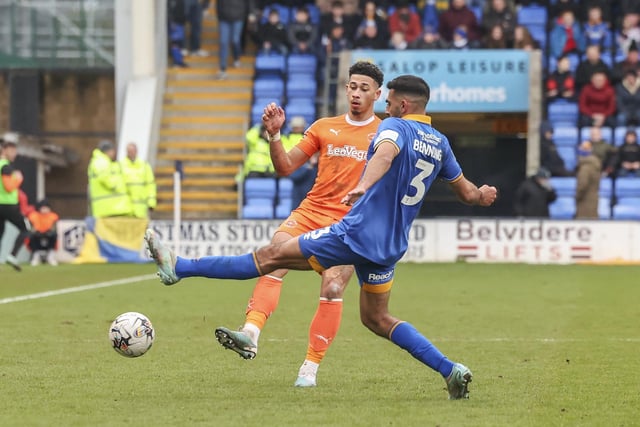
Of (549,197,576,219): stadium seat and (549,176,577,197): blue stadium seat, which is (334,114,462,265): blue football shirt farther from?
(549,176,577,197): blue stadium seat

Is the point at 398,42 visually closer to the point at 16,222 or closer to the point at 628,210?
the point at 628,210

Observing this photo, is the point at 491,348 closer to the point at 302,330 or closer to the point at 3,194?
the point at 302,330

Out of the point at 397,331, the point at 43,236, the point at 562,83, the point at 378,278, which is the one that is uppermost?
the point at 562,83

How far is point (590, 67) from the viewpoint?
25.0 meters

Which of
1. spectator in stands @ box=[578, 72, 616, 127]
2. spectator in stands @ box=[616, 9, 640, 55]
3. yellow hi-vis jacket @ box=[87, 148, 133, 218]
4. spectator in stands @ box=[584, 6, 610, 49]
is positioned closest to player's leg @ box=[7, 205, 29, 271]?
yellow hi-vis jacket @ box=[87, 148, 133, 218]

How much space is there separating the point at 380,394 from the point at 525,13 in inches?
823

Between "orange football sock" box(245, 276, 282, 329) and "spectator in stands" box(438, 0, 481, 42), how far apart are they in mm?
18138

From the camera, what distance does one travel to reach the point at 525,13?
27.8m

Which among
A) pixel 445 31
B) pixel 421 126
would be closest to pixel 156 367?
pixel 421 126

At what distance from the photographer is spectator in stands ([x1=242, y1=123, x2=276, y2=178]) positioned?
2331cm

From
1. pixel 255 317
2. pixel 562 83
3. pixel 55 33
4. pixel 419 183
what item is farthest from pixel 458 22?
pixel 419 183

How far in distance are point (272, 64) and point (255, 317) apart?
750 inches

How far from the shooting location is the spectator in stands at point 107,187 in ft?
71.4

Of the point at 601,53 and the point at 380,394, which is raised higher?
the point at 601,53
